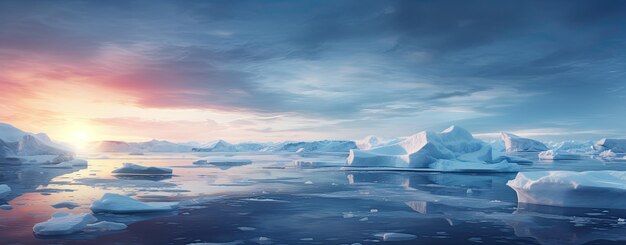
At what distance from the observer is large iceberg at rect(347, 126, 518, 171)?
33844 millimetres

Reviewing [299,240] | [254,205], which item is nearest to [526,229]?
[299,240]

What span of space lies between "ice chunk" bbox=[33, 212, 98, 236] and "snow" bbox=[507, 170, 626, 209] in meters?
13.3

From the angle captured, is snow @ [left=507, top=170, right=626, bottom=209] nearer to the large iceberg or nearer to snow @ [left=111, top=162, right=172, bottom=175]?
the large iceberg

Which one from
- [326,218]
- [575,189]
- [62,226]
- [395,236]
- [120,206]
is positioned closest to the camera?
[395,236]

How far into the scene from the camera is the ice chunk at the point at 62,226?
399 inches

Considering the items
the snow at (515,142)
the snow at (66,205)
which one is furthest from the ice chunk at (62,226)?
the snow at (515,142)

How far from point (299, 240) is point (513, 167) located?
28252mm

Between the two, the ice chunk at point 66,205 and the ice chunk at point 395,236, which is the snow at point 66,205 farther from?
the ice chunk at point 395,236

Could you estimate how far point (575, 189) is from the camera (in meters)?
14.7

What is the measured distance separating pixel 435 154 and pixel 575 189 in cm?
2023

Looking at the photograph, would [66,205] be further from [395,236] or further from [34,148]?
[34,148]

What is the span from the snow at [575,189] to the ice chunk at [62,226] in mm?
Answer: 13301

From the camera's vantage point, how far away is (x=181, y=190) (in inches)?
777

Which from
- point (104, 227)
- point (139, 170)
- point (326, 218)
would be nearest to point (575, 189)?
point (326, 218)
